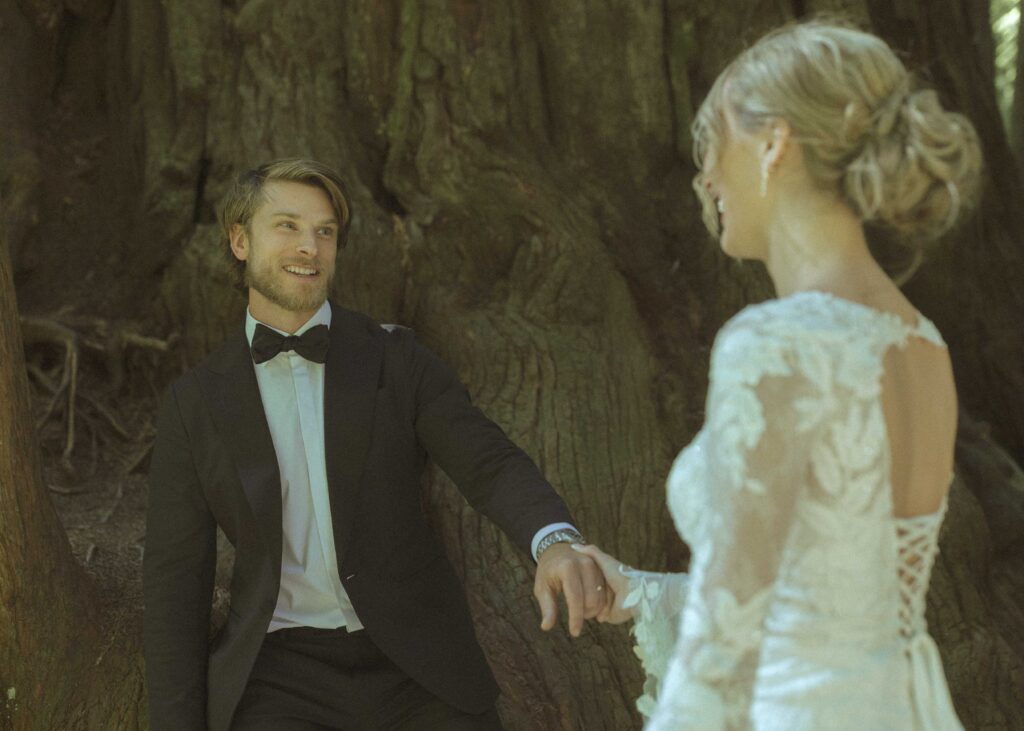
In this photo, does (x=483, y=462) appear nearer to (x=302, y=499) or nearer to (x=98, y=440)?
(x=302, y=499)

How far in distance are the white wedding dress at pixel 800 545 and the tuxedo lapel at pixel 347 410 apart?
1563mm

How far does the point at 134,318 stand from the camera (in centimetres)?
566

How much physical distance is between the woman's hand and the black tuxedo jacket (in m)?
0.34

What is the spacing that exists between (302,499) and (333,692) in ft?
1.80

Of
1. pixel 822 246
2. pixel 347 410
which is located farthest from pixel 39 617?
pixel 822 246

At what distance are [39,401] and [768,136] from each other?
4091mm

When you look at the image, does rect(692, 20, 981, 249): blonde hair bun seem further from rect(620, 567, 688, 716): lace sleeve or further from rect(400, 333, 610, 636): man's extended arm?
rect(400, 333, 610, 636): man's extended arm

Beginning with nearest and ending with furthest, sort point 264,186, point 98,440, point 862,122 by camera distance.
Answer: point 862,122
point 264,186
point 98,440

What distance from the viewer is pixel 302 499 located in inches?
142

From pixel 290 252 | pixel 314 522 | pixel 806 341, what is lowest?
pixel 314 522

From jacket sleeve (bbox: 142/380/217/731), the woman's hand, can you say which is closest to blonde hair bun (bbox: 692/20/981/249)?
the woman's hand

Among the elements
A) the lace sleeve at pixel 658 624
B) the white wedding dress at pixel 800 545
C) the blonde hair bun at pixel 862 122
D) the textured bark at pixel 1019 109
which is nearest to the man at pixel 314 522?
the lace sleeve at pixel 658 624

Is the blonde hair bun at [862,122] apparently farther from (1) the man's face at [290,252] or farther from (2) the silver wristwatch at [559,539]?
(1) the man's face at [290,252]

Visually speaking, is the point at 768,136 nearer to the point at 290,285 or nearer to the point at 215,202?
the point at 290,285
